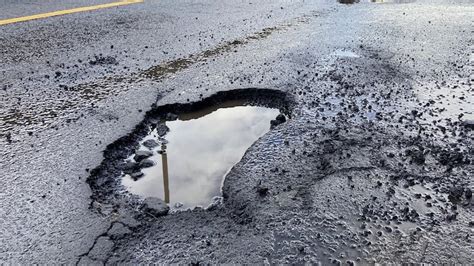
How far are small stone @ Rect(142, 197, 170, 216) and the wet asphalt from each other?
62 millimetres

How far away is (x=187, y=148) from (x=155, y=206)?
2.94 feet

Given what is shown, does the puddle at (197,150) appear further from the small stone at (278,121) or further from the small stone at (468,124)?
the small stone at (468,124)

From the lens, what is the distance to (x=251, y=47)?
5.21 meters

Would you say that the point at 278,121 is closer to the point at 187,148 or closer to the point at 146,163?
the point at 187,148

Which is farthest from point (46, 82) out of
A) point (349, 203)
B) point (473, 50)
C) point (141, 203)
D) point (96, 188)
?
point (473, 50)

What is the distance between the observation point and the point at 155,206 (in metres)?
2.57

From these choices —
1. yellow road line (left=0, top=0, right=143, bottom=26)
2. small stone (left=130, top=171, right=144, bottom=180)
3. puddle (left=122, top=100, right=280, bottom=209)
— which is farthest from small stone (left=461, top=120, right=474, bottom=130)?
yellow road line (left=0, top=0, right=143, bottom=26)

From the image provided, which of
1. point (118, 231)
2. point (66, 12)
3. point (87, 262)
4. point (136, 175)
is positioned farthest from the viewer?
point (66, 12)

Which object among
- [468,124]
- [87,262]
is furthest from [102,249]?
[468,124]

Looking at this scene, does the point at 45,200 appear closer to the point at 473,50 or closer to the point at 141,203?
the point at 141,203

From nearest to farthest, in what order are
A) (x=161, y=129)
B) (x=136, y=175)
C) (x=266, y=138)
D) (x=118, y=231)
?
(x=118, y=231), (x=136, y=175), (x=266, y=138), (x=161, y=129)

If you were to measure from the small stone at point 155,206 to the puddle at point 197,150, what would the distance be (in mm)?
121

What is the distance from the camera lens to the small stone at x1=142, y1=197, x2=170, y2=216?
2.53 m

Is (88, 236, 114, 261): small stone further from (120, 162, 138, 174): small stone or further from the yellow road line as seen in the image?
the yellow road line
